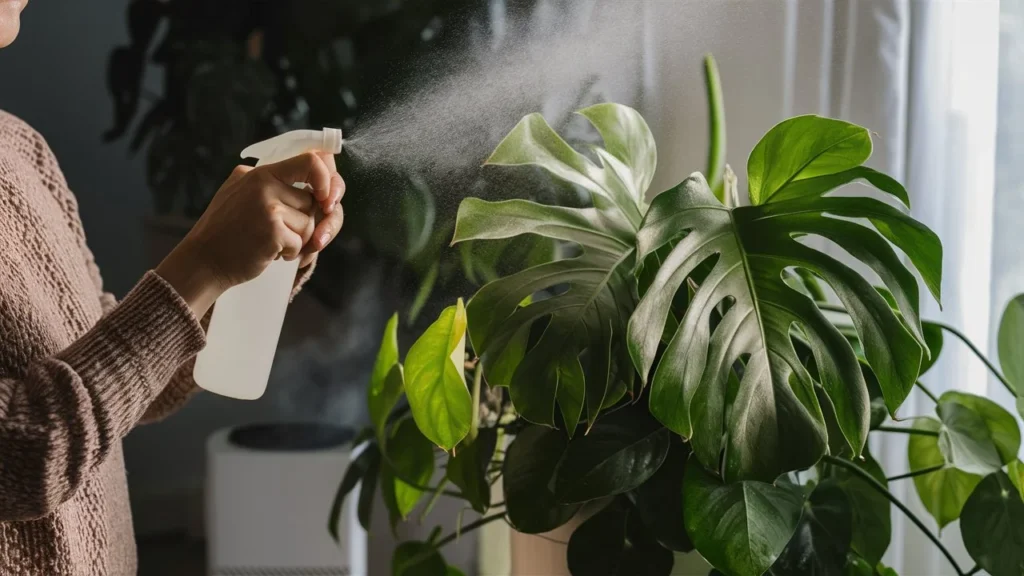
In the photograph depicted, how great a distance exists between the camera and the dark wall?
5.25 ft

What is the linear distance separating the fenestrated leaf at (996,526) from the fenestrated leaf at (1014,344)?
0.27ft

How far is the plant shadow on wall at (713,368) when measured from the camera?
68 cm

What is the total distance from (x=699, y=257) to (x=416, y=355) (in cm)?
26

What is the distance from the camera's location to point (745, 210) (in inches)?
30.6

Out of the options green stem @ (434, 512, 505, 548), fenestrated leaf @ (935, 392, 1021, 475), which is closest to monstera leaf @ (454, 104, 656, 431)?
green stem @ (434, 512, 505, 548)

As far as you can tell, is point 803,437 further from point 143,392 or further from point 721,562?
point 143,392

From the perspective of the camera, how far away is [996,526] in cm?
83

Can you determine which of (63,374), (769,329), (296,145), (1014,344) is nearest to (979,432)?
(1014,344)

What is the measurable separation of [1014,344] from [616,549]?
42cm

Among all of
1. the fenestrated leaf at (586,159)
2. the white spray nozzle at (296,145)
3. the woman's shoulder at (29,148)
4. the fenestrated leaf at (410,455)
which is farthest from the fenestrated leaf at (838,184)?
the woman's shoulder at (29,148)

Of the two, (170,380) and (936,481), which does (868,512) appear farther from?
(170,380)

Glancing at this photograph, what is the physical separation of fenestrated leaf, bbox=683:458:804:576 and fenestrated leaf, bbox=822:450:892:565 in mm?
195

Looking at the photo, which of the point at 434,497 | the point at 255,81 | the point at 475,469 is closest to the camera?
the point at 475,469

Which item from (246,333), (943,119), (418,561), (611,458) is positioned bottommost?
(418,561)
